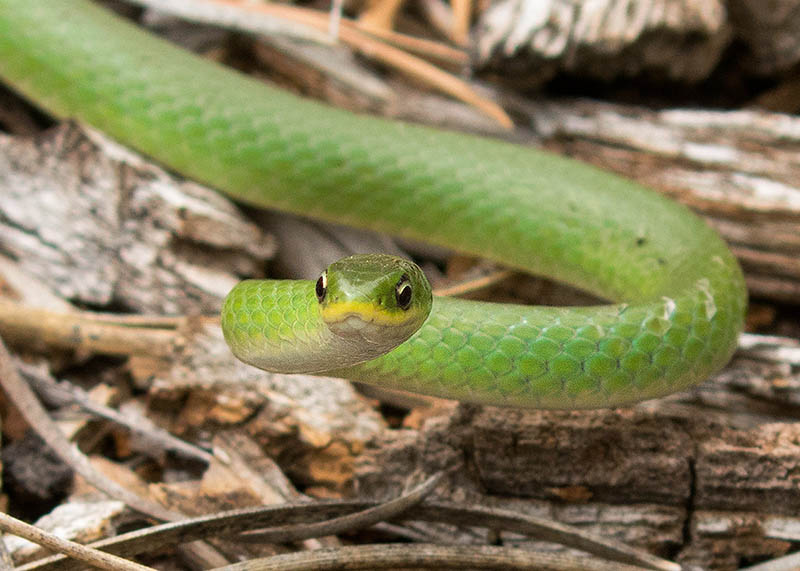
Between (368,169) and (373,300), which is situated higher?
(373,300)

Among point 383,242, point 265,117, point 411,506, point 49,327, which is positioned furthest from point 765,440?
point 49,327

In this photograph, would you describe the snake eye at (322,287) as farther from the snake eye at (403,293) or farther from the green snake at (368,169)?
the green snake at (368,169)

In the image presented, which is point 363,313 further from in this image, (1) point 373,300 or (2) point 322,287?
(2) point 322,287

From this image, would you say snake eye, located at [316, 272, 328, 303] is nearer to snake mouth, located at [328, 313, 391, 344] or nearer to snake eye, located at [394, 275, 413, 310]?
snake mouth, located at [328, 313, 391, 344]

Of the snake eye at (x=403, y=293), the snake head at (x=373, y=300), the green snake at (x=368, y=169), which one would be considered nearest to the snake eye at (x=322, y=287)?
the snake head at (x=373, y=300)

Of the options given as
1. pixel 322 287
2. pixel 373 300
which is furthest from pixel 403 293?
pixel 322 287

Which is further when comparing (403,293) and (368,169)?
(368,169)

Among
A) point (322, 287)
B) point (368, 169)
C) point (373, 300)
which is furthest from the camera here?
point (368, 169)

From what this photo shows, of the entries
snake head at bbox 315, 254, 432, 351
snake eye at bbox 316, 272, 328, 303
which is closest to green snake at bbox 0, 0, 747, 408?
snake head at bbox 315, 254, 432, 351

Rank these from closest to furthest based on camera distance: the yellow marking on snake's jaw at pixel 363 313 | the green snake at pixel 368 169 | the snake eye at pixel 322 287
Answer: the yellow marking on snake's jaw at pixel 363 313
the snake eye at pixel 322 287
the green snake at pixel 368 169
